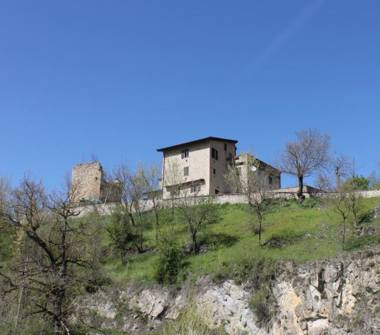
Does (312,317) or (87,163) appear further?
(87,163)

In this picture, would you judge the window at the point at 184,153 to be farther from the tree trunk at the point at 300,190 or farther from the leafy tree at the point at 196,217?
the leafy tree at the point at 196,217

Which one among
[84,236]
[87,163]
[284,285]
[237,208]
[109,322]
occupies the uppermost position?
[87,163]

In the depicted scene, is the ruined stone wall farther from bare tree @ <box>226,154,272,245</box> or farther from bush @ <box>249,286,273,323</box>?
bush @ <box>249,286,273,323</box>

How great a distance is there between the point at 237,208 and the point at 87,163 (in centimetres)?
3008

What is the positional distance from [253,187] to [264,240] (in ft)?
35.7

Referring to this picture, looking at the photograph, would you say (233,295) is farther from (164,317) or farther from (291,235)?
(291,235)

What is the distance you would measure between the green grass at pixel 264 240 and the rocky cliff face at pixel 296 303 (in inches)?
83.7

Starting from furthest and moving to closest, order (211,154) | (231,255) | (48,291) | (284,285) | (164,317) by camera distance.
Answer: (211,154)
(231,255)
(164,317)
(284,285)
(48,291)

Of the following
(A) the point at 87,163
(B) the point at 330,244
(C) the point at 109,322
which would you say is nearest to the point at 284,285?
(B) the point at 330,244

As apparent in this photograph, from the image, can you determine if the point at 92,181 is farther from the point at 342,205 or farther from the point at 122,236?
the point at 342,205

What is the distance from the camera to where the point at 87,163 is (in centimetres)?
8431

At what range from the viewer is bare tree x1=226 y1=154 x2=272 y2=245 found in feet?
182

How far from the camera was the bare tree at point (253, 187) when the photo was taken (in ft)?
182

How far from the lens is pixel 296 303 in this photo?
131ft
